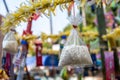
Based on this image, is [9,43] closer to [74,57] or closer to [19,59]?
[19,59]

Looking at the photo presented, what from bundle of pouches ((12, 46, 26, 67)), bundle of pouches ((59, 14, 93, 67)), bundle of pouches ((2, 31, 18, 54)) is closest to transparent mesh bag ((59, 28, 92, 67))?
bundle of pouches ((59, 14, 93, 67))

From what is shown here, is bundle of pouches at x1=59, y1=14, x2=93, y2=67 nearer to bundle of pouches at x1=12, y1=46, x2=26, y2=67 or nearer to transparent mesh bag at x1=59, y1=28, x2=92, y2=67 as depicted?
transparent mesh bag at x1=59, y1=28, x2=92, y2=67

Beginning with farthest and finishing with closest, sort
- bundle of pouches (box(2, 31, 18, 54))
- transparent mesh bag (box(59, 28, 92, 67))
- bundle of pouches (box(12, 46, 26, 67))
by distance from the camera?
bundle of pouches (box(12, 46, 26, 67)) < bundle of pouches (box(2, 31, 18, 54)) < transparent mesh bag (box(59, 28, 92, 67))

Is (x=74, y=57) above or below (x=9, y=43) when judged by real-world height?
below

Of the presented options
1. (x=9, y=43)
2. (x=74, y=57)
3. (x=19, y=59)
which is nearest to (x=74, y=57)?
(x=74, y=57)

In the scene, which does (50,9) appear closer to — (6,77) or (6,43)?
(6,43)

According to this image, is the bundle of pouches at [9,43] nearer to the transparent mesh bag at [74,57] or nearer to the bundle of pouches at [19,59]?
the bundle of pouches at [19,59]

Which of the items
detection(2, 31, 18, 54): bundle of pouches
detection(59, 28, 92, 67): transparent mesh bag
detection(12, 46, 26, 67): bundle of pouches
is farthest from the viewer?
detection(12, 46, 26, 67): bundle of pouches

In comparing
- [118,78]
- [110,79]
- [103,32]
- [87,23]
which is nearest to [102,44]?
[103,32]

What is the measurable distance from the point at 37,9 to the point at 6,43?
66cm

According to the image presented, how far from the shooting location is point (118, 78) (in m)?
4.37

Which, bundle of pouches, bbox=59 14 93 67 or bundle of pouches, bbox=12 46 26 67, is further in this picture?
bundle of pouches, bbox=12 46 26 67

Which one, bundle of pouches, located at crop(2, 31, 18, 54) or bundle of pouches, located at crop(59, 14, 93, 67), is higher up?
bundle of pouches, located at crop(2, 31, 18, 54)

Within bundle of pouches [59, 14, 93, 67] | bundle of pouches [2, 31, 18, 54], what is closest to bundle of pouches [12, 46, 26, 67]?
bundle of pouches [2, 31, 18, 54]
